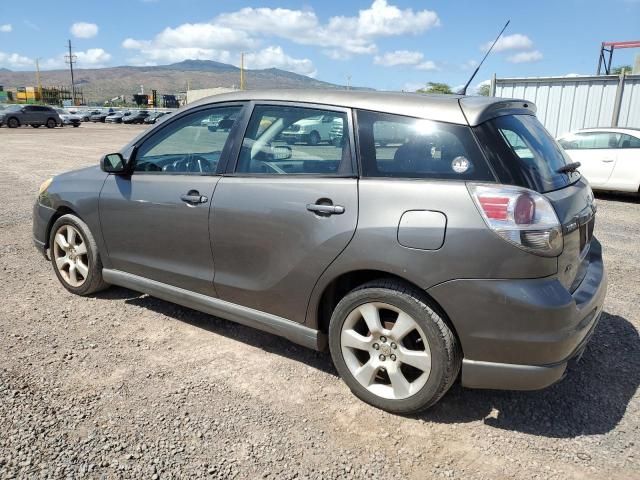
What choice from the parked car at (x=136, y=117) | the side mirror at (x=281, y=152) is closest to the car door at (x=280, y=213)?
the side mirror at (x=281, y=152)

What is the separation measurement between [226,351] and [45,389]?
1106mm

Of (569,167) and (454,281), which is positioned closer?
(454,281)

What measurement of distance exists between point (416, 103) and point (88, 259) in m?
2.99

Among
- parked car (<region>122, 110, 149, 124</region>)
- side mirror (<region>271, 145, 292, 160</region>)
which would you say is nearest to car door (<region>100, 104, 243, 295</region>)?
side mirror (<region>271, 145, 292, 160</region>)

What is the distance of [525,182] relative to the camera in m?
2.52

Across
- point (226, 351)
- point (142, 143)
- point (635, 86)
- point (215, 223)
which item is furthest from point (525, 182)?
point (635, 86)

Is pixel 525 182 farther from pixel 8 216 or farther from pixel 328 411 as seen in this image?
pixel 8 216

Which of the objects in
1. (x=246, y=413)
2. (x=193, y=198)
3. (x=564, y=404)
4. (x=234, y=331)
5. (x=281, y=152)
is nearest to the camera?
(x=246, y=413)

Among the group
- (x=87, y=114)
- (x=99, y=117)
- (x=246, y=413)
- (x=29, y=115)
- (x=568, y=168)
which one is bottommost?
(x=246, y=413)

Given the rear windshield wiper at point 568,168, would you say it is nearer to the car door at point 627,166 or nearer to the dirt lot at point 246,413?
the dirt lot at point 246,413

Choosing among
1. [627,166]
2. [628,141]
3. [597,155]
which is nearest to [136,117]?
[597,155]

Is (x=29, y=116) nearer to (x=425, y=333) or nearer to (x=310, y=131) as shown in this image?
(x=310, y=131)

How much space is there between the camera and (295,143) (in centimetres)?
320

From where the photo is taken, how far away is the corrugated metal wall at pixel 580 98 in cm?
1337
